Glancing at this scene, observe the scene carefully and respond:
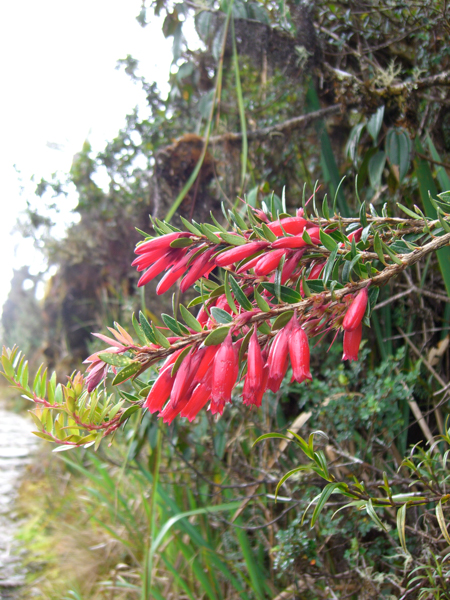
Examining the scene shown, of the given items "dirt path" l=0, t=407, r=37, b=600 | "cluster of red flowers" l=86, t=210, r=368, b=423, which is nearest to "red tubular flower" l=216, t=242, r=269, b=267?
"cluster of red flowers" l=86, t=210, r=368, b=423

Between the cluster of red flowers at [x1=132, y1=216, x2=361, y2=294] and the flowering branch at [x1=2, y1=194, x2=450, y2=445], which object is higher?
the cluster of red flowers at [x1=132, y1=216, x2=361, y2=294]

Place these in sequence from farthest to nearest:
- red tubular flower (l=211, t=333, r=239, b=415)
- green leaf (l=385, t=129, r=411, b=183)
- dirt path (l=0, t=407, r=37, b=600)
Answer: dirt path (l=0, t=407, r=37, b=600) < green leaf (l=385, t=129, r=411, b=183) < red tubular flower (l=211, t=333, r=239, b=415)

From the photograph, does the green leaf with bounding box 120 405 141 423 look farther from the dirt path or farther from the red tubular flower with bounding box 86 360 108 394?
the dirt path

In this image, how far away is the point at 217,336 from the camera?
35 cm

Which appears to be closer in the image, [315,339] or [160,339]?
[160,339]

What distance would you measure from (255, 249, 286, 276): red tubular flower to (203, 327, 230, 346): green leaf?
0.06 metres

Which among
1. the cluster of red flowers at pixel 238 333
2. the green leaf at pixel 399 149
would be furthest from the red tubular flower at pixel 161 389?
the green leaf at pixel 399 149

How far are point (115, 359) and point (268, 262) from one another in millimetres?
161

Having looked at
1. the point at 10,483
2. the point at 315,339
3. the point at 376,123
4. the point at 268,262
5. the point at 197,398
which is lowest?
the point at 10,483

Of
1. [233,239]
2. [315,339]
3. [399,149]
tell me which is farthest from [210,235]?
[315,339]

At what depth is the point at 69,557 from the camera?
167 cm

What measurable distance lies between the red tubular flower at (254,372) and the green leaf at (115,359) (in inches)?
4.1

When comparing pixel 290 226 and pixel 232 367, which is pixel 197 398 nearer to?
pixel 232 367

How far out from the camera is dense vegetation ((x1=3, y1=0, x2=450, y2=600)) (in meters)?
0.56
